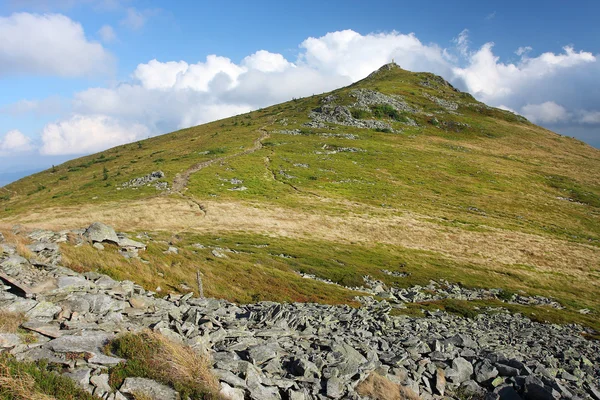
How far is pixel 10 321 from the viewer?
13.2 meters

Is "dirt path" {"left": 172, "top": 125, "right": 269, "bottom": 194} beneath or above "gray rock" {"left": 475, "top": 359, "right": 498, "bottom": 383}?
above

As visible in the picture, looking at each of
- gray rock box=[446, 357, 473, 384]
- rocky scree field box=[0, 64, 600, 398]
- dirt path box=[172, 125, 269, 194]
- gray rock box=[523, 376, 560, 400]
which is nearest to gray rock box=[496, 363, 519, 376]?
rocky scree field box=[0, 64, 600, 398]

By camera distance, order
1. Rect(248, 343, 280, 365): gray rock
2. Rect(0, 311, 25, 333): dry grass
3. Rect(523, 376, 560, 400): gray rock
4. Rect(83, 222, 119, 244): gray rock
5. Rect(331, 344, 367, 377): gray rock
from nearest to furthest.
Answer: Rect(0, 311, 25, 333): dry grass
Rect(248, 343, 280, 365): gray rock
Rect(523, 376, 560, 400): gray rock
Rect(331, 344, 367, 377): gray rock
Rect(83, 222, 119, 244): gray rock

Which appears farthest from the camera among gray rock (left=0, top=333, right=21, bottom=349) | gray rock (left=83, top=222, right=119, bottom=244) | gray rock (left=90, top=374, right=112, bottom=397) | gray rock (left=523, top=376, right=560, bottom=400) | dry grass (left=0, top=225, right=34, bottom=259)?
gray rock (left=83, top=222, right=119, bottom=244)

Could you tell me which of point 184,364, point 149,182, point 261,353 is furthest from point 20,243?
point 149,182

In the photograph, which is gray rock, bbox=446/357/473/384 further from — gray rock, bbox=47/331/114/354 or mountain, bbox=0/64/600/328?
mountain, bbox=0/64/600/328

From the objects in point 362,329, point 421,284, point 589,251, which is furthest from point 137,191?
point 589,251

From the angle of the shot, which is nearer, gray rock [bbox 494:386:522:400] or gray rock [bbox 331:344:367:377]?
gray rock [bbox 331:344:367:377]

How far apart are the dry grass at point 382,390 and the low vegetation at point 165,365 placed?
249 inches

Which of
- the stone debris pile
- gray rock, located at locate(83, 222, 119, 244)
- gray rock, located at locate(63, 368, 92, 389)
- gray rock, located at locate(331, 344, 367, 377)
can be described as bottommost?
A: gray rock, located at locate(331, 344, 367, 377)

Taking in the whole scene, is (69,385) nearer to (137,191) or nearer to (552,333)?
(552,333)

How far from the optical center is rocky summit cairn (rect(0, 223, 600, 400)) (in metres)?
12.2

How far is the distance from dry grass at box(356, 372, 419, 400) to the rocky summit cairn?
0.30ft

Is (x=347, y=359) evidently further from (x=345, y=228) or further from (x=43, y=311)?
(x=345, y=228)
